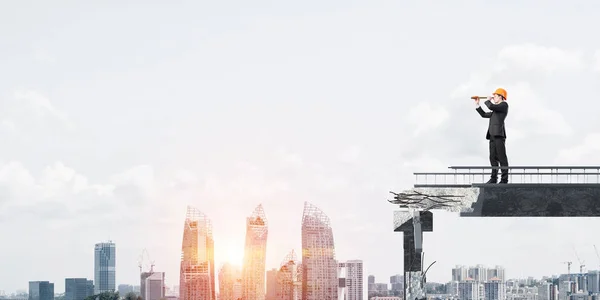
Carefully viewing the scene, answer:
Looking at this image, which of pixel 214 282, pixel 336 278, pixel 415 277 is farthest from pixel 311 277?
pixel 415 277

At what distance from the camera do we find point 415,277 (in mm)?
21766

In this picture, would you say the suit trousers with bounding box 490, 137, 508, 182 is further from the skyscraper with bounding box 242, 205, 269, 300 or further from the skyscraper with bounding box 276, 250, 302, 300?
the skyscraper with bounding box 276, 250, 302, 300

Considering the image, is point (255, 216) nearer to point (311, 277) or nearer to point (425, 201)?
point (311, 277)

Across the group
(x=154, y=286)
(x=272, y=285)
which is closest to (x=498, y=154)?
(x=272, y=285)

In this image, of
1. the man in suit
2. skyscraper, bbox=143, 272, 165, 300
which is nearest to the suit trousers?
the man in suit

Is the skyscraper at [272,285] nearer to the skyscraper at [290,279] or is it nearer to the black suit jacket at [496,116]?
the skyscraper at [290,279]

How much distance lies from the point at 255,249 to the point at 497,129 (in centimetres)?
13801

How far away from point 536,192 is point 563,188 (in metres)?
0.60

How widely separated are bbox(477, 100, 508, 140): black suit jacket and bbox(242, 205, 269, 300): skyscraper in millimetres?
136073

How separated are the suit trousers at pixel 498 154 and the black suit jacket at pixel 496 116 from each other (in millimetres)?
156

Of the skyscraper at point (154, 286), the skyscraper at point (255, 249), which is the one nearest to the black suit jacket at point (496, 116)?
the skyscraper at point (255, 249)

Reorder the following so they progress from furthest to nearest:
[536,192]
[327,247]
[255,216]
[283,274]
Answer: [283,274], [327,247], [255,216], [536,192]

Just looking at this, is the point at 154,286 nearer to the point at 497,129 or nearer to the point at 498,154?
the point at 498,154

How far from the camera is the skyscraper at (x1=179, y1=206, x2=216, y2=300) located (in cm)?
16912
